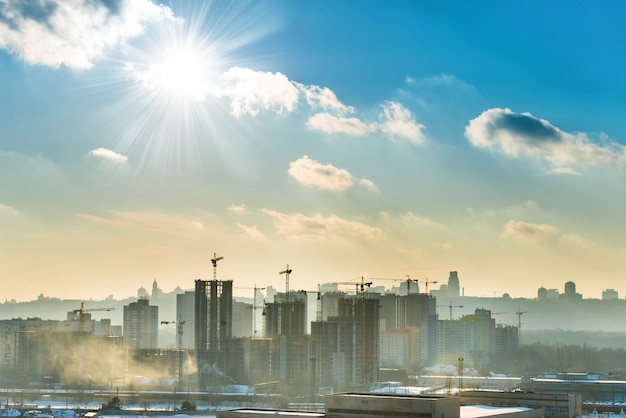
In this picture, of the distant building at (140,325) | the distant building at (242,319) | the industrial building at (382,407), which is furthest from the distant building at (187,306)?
the industrial building at (382,407)

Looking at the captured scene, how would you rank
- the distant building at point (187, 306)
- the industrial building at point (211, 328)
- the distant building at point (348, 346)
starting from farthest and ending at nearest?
the distant building at point (187, 306) → the industrial building at point (211, 328) → the distant building at point (348, 346)

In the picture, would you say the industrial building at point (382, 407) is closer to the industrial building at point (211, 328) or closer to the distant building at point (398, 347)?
the industrial building at point (211, 328)

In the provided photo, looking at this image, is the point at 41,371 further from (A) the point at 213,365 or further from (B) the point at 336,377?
(B) the point at 336,377

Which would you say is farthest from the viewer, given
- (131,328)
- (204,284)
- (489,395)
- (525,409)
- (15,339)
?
(131,328)

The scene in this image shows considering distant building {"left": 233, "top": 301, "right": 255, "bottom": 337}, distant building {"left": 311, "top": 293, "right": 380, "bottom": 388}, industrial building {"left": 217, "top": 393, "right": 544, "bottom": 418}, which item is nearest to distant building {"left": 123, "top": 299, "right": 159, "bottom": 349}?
distant building {"left": 233, "top": 301, "right": 255, "bottom": 337}

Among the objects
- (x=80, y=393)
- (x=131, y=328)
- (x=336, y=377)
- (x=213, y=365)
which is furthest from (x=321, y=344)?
(x=131, y=328)

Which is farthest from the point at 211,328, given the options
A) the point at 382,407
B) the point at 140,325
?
the point at 382,407

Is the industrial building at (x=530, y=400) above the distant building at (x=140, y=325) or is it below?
below

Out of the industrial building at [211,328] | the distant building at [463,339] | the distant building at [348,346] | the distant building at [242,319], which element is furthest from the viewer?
the distant building at [242,319]
